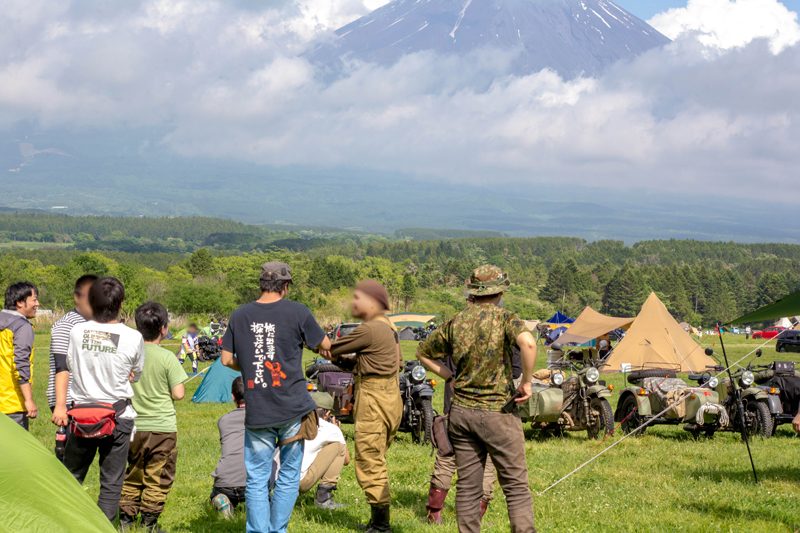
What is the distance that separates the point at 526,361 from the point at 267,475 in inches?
74.4

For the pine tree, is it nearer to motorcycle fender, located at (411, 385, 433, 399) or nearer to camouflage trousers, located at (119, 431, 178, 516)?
motorcycle fender, located at (411, 385, 433, 399)

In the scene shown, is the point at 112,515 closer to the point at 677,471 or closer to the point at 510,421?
the point at 510,421

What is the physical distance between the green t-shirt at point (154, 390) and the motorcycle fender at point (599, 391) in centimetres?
745

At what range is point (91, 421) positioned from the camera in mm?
5473

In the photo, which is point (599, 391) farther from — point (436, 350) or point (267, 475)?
point (267, 475)

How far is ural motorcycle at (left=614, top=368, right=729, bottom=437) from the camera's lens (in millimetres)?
12188

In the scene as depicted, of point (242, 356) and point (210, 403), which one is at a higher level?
point (242, 356)

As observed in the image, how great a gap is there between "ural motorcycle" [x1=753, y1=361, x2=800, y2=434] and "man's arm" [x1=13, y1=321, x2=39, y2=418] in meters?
9.97

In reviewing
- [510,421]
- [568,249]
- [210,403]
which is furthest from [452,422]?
[568,249]

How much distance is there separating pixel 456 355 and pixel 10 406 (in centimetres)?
353

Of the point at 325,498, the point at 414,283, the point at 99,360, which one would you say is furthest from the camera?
the point at 414,283

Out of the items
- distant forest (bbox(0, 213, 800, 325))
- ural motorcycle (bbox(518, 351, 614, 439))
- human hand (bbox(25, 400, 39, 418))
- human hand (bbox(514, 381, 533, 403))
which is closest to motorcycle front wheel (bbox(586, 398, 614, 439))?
ural motorcycle (bbox(518, 351, 614, 439))

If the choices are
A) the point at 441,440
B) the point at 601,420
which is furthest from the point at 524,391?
the point at 601,420

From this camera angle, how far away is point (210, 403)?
18.6m
